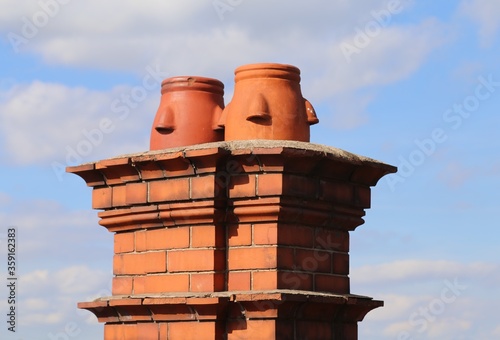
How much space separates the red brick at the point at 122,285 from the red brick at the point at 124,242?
18cm

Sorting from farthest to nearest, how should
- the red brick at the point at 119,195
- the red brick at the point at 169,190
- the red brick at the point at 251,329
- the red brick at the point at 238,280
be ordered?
the red brick at the point at 119,195 → the red brick at the point at 169,190 → the red brick at the point at 238,280 → the red brick at the point at 251,329

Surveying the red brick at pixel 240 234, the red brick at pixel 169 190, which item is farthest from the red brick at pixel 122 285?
the red brick at pixel 240 234

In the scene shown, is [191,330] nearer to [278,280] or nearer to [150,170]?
[278,280]

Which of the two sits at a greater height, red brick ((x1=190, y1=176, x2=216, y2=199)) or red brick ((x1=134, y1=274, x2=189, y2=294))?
red brick ((x1=190, y1=176, x2=216, y2=199))

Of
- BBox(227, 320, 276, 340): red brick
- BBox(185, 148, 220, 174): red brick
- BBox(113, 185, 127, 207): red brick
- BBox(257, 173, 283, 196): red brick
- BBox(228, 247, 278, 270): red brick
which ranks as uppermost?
BBox(185, 148, 220, 174): red brick

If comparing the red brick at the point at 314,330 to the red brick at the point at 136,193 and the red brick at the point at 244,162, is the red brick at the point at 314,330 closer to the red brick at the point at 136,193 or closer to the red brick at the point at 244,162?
the red brick at the point at 244,162

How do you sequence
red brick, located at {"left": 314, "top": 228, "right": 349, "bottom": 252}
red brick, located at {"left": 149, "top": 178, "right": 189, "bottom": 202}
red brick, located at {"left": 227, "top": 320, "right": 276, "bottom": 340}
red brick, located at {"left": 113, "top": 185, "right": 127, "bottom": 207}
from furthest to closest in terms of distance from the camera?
red brick, located at {"left": 113, "top": 185, "right": 127, "bottom": 207} → red brick, located at {"left": 314, "top": 228, "right": 349, "bottom": 252} → red brick, located at {"left": 149, "top": 178, "right": 189, "bottom": 202} → red brick, located at {"left": 227, "top": 320, "right": 276, "bottom": 340}

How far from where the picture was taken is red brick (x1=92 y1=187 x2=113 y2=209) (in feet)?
21.7

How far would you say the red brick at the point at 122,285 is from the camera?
21.4 ft

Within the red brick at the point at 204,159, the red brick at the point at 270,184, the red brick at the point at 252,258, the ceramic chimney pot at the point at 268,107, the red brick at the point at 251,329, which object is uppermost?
the ceramic chimney pot at the point at 268,107

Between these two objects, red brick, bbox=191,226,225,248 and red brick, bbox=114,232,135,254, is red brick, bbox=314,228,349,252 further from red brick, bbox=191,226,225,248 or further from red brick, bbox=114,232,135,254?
red brick, bbox=114,232,135,254

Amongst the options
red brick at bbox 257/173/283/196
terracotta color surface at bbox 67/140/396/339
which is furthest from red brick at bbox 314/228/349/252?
red brick at bbox 257/173/283/196

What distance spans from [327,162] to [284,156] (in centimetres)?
35

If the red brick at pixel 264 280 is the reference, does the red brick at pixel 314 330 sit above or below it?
below
